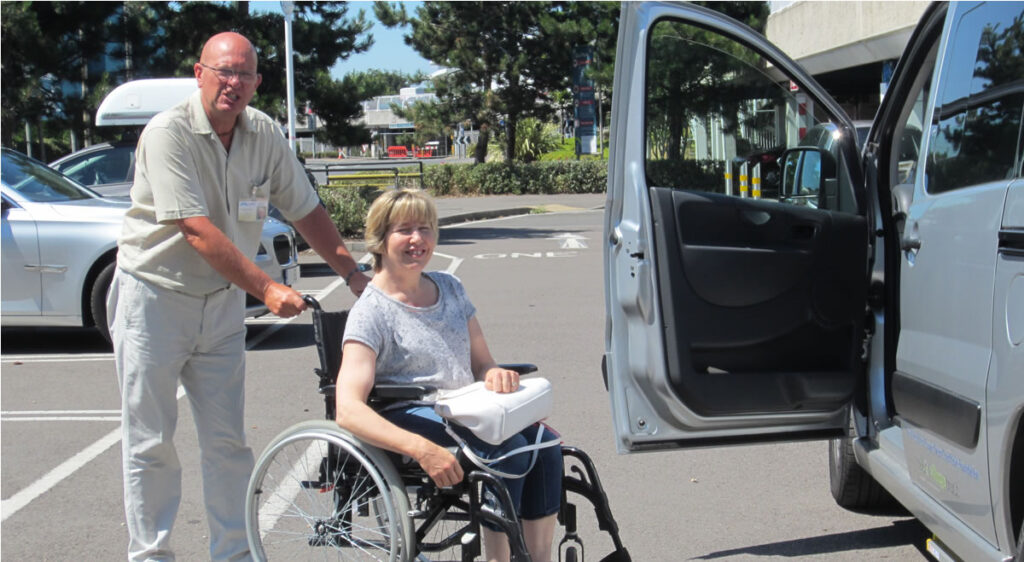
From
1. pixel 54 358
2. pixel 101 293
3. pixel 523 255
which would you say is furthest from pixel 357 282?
pixel 523 255

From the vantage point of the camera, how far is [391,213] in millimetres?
3703

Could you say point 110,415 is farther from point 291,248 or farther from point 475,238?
point 475,238

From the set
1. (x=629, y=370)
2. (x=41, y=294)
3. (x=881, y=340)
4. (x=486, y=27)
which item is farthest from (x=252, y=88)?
(x=486, y=27)

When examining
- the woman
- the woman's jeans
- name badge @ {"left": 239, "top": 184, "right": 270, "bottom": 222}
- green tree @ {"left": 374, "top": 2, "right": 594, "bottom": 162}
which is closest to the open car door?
the woman's jeans

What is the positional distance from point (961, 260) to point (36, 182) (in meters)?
7.69

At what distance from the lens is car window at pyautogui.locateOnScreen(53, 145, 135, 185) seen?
12266 millimetres

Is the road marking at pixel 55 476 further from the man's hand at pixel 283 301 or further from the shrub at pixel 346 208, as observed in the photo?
the shrub at pixel 346 208

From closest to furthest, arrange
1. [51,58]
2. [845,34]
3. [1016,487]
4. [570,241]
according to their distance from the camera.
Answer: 1. [1016,487]
2. [51,58]
3. [570,241]
4. [845,34]

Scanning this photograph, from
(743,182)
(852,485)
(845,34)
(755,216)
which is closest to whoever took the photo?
(755,216)

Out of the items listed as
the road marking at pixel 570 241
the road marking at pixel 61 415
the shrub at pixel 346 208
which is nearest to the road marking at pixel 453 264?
the road marking at pixel 570 241

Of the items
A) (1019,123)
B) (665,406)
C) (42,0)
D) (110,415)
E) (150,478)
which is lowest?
(110,415)

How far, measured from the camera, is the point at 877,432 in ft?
12.5

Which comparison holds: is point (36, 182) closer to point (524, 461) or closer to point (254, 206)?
point (254, 206)

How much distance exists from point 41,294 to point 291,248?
2.04 m
